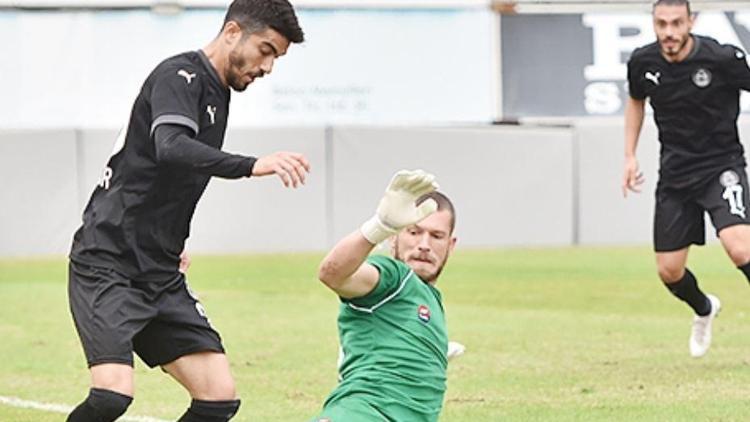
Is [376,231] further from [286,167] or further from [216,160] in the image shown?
[216,160]

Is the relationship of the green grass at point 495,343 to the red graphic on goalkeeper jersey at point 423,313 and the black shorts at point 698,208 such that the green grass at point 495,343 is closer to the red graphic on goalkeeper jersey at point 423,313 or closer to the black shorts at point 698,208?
the black shorts at point 698,208

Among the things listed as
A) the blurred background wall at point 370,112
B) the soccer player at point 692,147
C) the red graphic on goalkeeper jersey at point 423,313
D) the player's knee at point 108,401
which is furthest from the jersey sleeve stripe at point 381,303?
the blurred background wall at point 370,112

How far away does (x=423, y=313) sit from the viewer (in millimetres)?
6133

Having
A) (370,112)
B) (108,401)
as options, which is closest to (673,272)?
(108,401)

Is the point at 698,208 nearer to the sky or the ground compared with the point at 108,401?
nearer to the ground

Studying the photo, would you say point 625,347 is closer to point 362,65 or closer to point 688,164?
point 688,164

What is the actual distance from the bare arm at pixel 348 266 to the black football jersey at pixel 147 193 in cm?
135

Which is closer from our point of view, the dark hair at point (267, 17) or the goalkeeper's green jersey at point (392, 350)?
the goalkeeper's green jersey at point (392, 350)

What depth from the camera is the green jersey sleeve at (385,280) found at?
5.96m

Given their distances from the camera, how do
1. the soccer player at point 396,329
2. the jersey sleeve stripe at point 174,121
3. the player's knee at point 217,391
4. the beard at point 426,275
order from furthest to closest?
the player's knee at point 217,391, the jersey sleeve stripe at point 174,121, the beard at point 426,275, the soccer player at point 396,329

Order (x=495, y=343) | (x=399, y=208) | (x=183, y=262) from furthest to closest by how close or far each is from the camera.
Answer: (x=495, y=343) → (x=183, y=262) → (x=399, y=208)

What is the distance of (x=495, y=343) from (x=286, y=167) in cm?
709

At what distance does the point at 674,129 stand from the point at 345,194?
1243 centimetres

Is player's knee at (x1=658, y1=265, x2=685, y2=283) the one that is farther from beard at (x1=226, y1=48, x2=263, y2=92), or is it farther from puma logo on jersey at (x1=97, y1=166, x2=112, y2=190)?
puma logo on jersey at (x1=97, y1=166, x2=112, y2=190)
